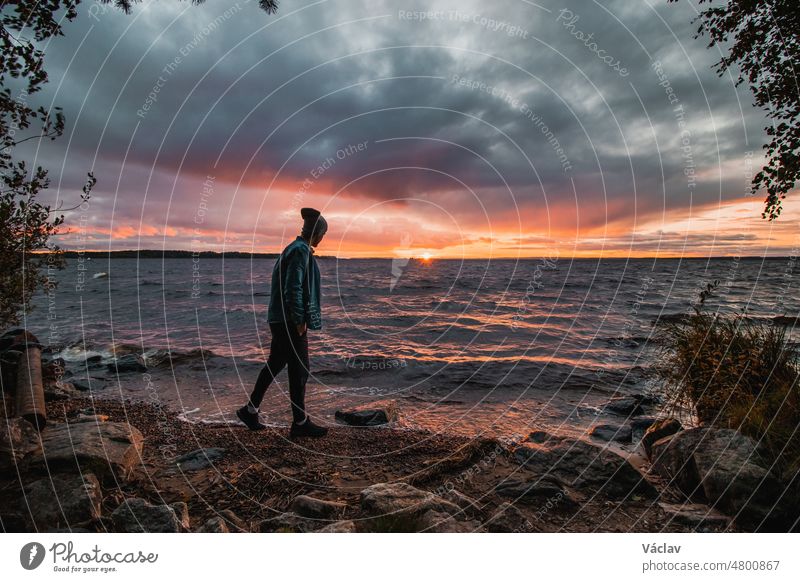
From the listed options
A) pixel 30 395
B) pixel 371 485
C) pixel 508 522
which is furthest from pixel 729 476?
pixel 30 395

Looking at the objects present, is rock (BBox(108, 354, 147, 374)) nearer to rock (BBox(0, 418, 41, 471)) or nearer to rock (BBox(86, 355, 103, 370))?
rock (BBox(86, 355, 103, 370))

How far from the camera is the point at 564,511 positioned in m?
4.13

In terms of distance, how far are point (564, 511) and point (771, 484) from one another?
2.12 metres

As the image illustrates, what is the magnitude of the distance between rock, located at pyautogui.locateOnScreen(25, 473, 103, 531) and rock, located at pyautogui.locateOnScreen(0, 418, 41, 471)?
2.44 feet

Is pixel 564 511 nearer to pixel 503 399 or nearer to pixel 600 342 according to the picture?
pixel 503 399

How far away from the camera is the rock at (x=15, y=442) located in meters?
4.03

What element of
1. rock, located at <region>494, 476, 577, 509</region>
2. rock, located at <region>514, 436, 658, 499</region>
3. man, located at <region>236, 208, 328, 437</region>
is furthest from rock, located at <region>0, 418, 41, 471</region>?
rock, located at <region>514, 436, 658, 499</region>

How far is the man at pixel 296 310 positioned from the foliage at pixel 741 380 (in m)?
5.75

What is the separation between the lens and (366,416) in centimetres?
763

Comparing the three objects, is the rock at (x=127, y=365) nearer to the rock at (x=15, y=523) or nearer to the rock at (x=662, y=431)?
the rock at (x=15, y=523)

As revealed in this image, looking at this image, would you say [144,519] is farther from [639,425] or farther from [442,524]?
[639,425]

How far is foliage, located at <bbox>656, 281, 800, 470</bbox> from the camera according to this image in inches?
169

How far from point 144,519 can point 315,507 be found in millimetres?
1537

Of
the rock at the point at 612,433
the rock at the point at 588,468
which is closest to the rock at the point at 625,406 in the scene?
the rock at the point at 612,433
